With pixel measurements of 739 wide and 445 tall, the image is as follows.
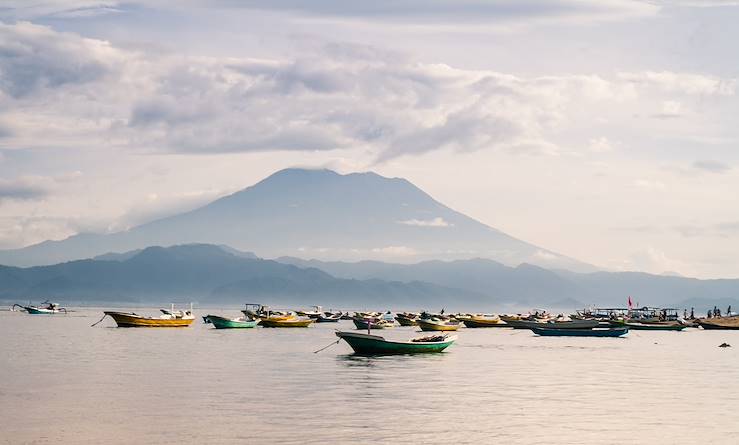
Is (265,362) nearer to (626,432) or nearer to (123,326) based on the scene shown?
(626,432)

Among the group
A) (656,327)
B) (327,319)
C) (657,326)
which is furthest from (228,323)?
(657,326)

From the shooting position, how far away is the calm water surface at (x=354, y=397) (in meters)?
39.5

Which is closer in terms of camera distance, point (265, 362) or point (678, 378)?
point (678, 378)

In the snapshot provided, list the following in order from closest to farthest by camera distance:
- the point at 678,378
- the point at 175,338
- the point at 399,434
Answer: the point at 399,434, the point at 678,378, the point at 175,338

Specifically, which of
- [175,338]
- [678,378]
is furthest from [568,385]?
[175,338]

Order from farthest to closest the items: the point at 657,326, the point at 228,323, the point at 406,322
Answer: the point at 406,322
the point at 657,326
the point at 228,323

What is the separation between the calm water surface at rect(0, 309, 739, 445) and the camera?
39.5m

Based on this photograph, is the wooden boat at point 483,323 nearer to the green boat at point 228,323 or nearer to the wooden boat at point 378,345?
the green boat at point 228,323

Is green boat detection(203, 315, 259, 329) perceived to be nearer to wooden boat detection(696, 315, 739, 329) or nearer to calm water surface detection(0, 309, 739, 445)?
calm water surface detection(0, 309, 739, 445)

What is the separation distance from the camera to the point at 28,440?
36656mm

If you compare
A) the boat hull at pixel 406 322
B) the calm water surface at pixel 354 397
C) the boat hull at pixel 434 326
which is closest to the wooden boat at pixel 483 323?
the boat hull at pixel 406 322

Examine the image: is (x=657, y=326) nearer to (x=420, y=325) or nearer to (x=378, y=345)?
(x=420, y=325)

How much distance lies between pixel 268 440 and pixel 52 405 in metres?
14.2

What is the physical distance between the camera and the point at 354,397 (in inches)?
1980
